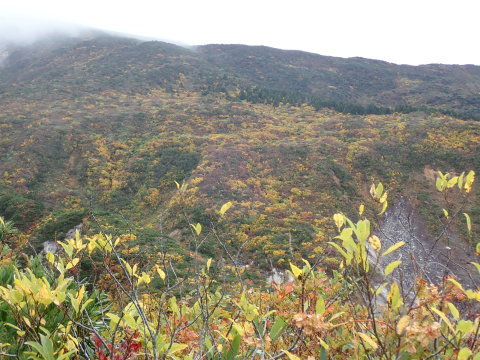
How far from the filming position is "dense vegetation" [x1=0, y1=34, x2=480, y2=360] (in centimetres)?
170

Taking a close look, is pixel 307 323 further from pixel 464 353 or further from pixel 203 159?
pixel 203 159

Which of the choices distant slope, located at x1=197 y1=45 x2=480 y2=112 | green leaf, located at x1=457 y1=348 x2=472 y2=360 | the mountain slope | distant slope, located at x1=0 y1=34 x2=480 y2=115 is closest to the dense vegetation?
green leaf, located at x1=457 y1=348 x2=472 y2=360

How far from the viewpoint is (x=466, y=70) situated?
54.1 metres

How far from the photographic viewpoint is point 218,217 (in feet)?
43.3

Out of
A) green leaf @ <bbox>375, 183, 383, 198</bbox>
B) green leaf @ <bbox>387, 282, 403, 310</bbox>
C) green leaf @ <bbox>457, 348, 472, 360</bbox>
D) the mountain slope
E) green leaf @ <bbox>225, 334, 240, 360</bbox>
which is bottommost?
the mountain slope

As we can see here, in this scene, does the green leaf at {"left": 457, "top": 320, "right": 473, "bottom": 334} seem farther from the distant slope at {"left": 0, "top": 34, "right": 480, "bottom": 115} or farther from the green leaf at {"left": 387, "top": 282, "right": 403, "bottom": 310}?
the distant slope at {"left": 0, "top": 34, "right": 480, "bottom": 115}

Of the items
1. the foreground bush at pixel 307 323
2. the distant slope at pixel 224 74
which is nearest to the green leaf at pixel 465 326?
the foreground bush at pixel 307 323

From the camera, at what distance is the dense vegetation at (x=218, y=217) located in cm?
170

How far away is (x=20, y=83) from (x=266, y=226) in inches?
1714

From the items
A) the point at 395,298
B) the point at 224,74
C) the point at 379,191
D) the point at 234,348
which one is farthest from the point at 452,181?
the point at 224,74

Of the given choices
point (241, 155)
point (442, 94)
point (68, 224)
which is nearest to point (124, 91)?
point (241, 155)

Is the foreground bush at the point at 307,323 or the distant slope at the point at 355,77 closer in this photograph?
the foreground bush at the point at 307,323

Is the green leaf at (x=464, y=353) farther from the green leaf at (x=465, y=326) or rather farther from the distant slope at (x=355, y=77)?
the distant slope at (x=355, y=77)

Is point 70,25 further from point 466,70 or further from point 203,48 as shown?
point 466,70
